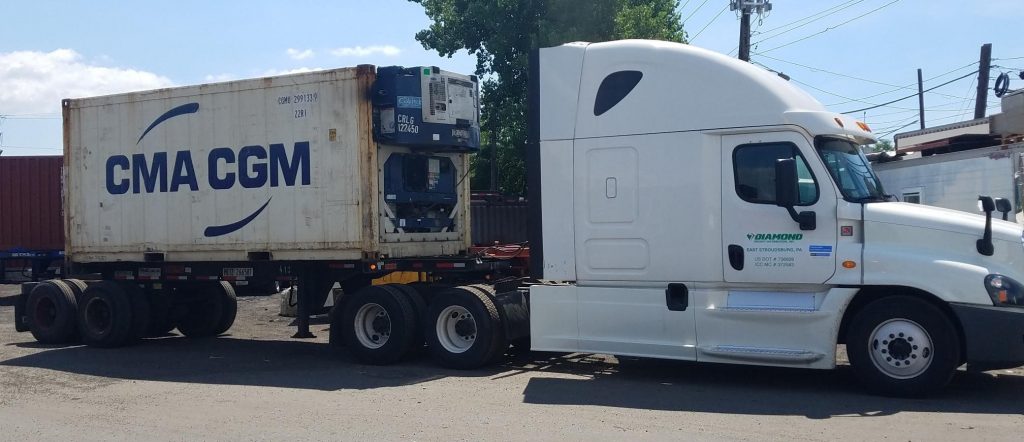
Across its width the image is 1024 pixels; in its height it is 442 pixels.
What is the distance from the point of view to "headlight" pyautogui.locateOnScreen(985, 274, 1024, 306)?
8625 mm

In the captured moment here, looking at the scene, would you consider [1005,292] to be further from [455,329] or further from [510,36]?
[510,36]

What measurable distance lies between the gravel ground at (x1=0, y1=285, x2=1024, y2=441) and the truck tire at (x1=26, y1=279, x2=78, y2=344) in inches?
57.1

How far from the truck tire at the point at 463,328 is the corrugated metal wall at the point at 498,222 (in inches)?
312

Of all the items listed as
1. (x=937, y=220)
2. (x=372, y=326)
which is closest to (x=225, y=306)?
(x=372, y=326)

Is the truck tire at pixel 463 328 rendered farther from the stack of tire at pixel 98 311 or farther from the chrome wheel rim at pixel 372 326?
the stack of tire at pixel 98 311

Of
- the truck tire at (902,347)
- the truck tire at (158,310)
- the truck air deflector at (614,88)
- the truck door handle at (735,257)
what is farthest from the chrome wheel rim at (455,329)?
Answer: the truck tire at (158,310)

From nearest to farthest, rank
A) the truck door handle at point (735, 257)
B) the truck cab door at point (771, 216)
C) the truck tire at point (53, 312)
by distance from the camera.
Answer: the truck cab door at point (771, 216) < the truck door handle at point (735, 257) < the truck tire at point (53, 312)

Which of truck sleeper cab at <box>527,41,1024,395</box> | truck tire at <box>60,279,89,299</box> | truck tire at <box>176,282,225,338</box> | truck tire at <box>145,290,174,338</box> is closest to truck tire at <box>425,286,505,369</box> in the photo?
truck sleeper cab at <box>527,41,1024,395</box>

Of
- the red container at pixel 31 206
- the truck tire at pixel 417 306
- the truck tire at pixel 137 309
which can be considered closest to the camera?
the truck tire at pixel 417 306

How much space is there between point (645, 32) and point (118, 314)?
12911mm

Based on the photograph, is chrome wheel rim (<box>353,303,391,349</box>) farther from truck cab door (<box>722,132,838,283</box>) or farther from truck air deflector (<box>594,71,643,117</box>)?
truck cab door (<box>722,132,838,283</box>)

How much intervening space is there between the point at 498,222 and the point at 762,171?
10715mm

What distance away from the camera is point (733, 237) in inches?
383

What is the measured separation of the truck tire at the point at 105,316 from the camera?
45.9 feet
